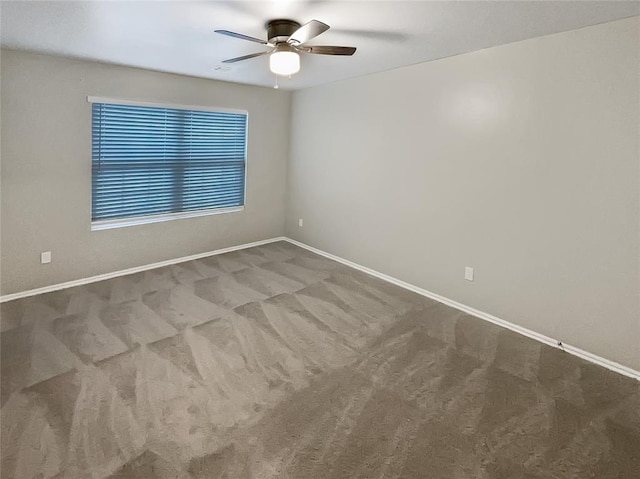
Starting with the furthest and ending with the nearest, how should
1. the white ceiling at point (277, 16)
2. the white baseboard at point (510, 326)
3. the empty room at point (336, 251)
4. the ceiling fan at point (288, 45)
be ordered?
the white baseboard at point (510, 326)
the ceiling fan at point (288, 45)
the white ceiling at point (277, 16)
the empty room at point (336, 251)

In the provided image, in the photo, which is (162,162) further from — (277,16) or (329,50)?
(329,50)

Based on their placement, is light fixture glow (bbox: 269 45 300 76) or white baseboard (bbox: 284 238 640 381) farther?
white baseboard (bbox: 284 238 640 381)

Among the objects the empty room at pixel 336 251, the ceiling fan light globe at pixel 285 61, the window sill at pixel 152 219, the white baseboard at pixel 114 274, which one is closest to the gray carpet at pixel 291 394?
the empty room at pixel 336 251

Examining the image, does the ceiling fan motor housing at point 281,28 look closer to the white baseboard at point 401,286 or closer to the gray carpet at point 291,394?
the gray carpet at point 291,394

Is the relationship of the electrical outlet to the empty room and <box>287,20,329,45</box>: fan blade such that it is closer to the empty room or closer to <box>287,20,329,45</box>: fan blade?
the empty room

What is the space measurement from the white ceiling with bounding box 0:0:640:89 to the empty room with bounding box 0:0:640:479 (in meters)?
0.03

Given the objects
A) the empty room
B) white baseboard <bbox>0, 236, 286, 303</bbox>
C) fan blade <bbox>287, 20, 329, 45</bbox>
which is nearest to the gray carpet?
the empty room

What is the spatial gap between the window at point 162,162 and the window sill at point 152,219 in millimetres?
10

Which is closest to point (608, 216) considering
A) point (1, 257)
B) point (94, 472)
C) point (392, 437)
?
point (392, 437)

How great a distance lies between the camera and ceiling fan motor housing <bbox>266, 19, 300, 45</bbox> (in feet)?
8.61

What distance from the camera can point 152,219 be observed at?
4.70 metres

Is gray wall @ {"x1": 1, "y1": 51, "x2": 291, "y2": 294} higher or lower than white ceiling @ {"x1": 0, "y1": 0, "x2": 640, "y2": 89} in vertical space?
lower

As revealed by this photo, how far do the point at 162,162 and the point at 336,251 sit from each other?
2.38 meters

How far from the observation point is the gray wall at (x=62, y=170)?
360cm
